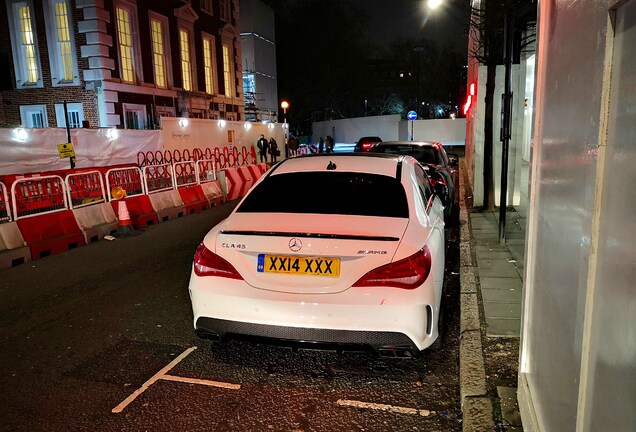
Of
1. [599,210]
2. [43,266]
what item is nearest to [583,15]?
[599,210]

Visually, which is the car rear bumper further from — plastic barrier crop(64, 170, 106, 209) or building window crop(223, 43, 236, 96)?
building window crop(223, 43, 236, 96)

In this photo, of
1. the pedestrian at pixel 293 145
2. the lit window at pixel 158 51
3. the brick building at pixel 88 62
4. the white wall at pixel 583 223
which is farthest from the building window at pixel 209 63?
the white wall at pixel 583 223

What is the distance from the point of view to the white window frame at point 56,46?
2031 cm

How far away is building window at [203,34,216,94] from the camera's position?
29127mm

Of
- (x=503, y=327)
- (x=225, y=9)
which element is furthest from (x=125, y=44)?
(x=503, y=327)

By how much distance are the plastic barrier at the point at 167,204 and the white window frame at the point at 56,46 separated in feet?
37.7

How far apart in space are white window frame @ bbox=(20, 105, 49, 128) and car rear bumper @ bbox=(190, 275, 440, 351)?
831 inches

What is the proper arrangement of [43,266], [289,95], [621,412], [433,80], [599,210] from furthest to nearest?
1. [433,80]
2. [289,95]
3. [43,266]
4. [599,210]
5. [621,412]

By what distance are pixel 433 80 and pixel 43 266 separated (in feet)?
250

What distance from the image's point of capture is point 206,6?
29031 millimetres

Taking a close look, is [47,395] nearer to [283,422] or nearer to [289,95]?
[283,422]

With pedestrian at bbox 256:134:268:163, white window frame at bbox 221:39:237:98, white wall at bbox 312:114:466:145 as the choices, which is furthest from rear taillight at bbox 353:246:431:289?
white wall at bbox 312:114:466:145

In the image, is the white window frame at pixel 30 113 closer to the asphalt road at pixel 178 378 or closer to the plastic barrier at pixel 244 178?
the plastic barrier at pixel 244 178

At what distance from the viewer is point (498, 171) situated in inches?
427
